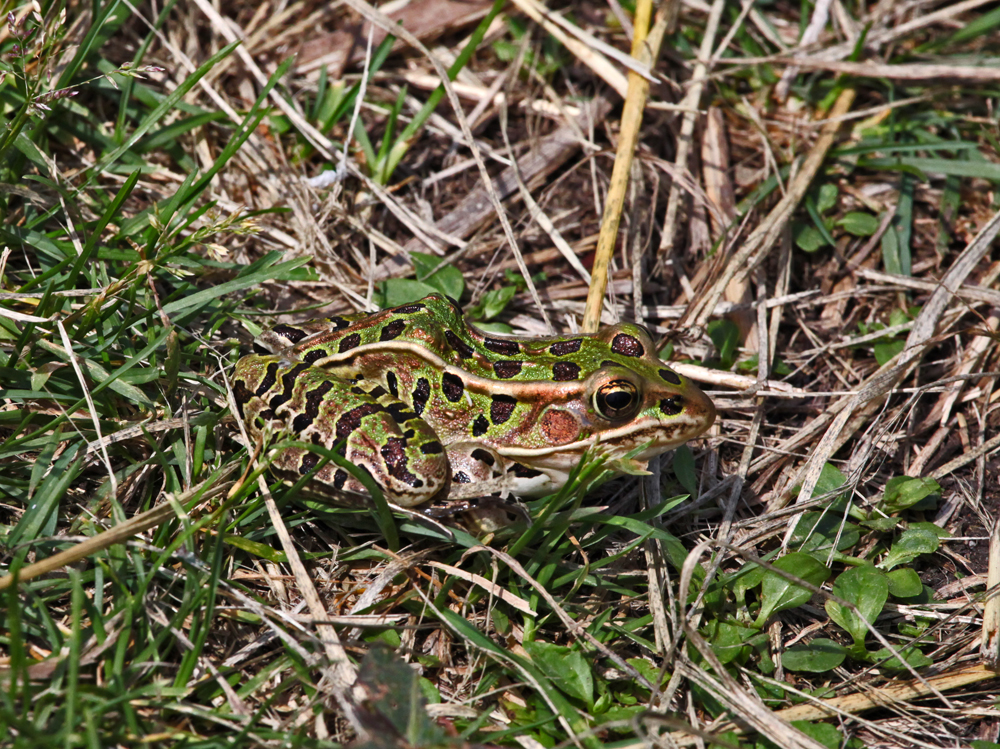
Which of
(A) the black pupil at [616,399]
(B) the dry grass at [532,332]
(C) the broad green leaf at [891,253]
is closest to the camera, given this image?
(B) the dry grass at [532,332]

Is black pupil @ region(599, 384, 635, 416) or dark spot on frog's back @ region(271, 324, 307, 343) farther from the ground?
dark spot on frog's back @ region(271, 324, 307, 343)

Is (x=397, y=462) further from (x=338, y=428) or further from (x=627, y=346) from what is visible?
(x=627, y=346)

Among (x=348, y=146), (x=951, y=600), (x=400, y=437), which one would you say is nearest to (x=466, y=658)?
(x=400, y=437)

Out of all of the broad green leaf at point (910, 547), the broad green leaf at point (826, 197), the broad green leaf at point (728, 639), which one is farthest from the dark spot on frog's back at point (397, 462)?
the broad green leaf at point (826, 197)

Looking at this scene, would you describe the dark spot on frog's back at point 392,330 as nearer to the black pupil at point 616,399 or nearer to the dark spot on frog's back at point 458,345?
the dark spot on frog's back at point 458,345

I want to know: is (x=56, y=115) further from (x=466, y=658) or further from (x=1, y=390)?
(x=466, y=658)

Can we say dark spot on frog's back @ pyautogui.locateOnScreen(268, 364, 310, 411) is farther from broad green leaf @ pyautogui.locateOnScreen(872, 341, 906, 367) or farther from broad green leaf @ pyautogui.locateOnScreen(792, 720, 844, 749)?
broad green leaf @ pyautogui.locateOnScreen(872, 341, 906, 367)

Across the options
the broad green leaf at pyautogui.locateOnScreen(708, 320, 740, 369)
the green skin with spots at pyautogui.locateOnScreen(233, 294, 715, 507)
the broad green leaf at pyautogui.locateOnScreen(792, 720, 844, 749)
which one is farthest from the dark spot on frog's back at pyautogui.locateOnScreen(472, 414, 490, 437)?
the broad green leaf at pyautogui.locateOnScreen(792, 720, 844, 749)
